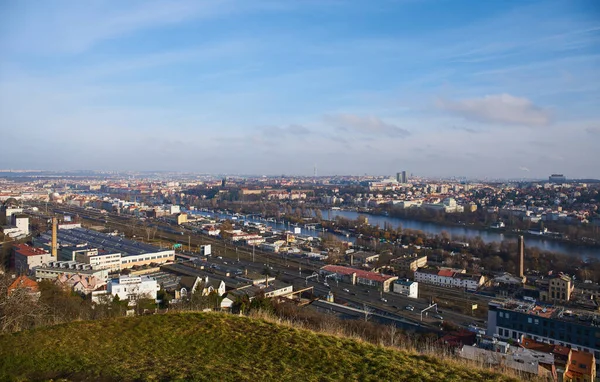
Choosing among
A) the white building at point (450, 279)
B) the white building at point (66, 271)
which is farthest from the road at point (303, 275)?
the white building at point (66, 271)

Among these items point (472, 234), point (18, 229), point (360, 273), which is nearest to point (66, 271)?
point (360, 273)

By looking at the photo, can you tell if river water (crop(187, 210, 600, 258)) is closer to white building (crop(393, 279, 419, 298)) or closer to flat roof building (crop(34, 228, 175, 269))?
white building (crop(393, 279, 419, 298))

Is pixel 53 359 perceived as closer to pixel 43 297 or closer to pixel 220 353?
pixel 220 353

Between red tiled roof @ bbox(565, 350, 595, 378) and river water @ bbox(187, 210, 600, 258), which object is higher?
red tiled roof @ bbox(565, 350, 595, 378)

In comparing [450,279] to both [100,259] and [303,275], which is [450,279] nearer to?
[303,275]

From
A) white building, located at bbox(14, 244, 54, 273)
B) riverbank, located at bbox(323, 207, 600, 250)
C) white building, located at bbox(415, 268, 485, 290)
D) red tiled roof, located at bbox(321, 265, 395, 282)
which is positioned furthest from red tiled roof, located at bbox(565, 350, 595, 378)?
riverbank, located at bbox(323, 207, 600, 250)
